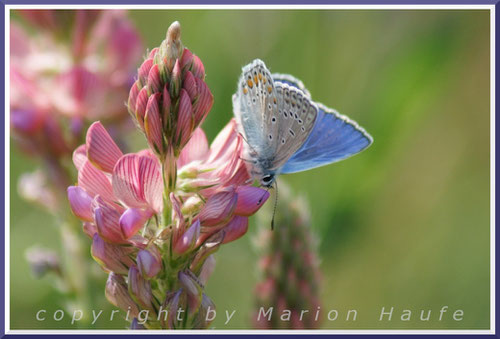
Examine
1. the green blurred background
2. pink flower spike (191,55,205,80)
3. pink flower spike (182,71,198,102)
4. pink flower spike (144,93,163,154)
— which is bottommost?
the green blurred background

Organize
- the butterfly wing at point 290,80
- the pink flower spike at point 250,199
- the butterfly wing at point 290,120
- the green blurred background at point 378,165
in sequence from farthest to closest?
the green blurred background at point 378,165 < the butterfly wing at point 290,80 < the butterfly wing at point 290,120 < the pink flower spike at point 250,199

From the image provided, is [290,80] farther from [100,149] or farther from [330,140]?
[100,149]

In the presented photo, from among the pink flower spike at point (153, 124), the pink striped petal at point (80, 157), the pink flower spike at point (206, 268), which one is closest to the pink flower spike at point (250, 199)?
the pink flower spike at point (206, 268)

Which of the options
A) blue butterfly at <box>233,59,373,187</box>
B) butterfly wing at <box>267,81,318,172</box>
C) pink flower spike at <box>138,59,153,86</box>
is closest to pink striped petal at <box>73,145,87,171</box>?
pink flower spike at <box>138,59,153,86</box>

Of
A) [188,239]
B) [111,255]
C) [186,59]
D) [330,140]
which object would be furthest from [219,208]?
[330,140]

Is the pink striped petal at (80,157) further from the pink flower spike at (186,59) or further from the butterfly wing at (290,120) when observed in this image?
the butterfly wing at (290,120)

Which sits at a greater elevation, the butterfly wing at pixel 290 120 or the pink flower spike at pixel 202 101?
the pink flower spike at pixel 202 101

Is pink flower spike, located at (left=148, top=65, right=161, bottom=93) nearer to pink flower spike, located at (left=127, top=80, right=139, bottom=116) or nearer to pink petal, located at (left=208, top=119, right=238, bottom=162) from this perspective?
pink flower spike, located at (left=127, top=80, right=139, bottom=116)
